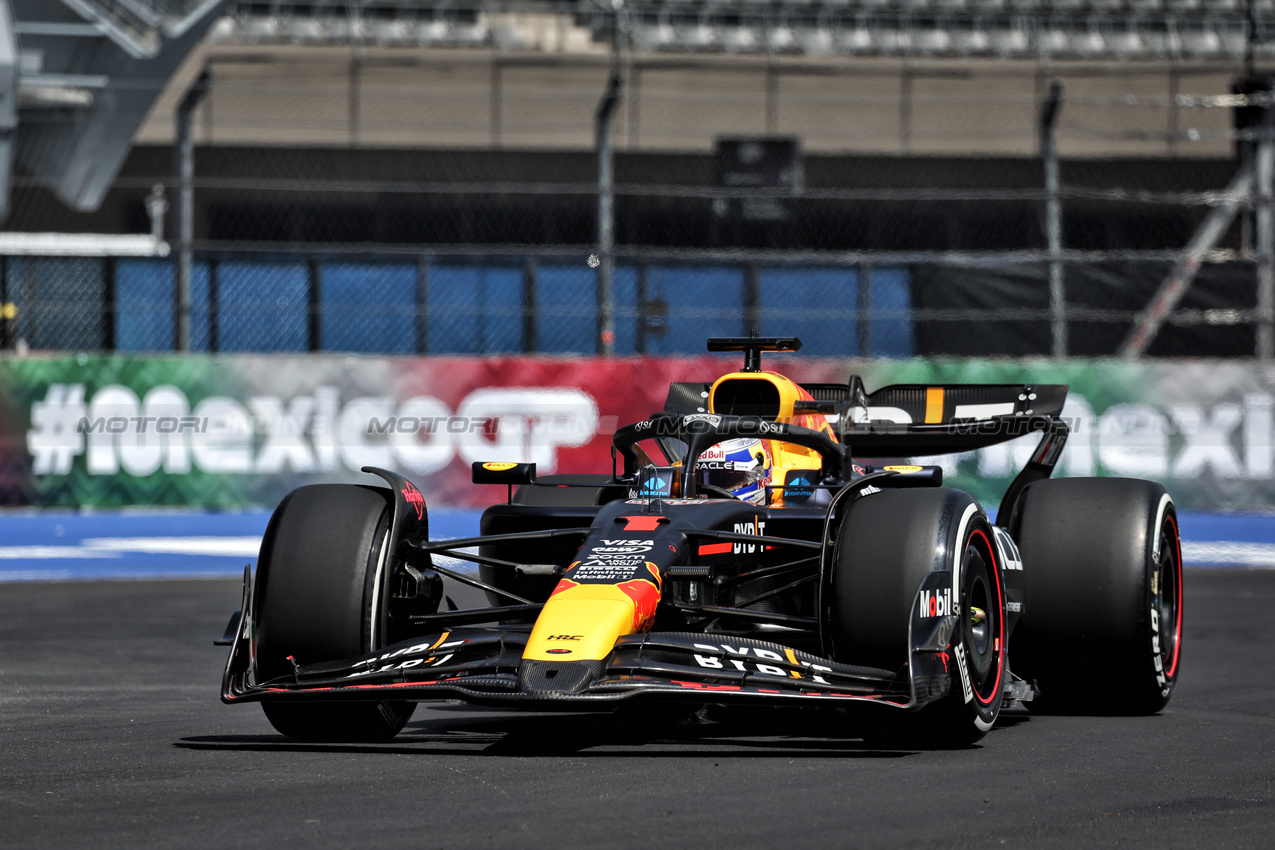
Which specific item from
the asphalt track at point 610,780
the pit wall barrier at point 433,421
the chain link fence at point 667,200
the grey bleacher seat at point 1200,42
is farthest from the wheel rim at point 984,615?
the grey bleacher seat at point 1200,42

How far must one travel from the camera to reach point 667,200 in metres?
23.9

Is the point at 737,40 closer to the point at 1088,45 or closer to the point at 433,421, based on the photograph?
the point at 1088,45

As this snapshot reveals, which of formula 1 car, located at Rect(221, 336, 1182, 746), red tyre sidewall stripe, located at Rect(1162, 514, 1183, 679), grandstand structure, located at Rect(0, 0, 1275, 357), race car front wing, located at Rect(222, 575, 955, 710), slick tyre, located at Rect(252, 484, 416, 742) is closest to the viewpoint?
race car front wing, located at Rect(222, 575, 955, 710)

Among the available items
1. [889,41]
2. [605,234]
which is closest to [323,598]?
[605,234]

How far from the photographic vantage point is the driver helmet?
7594 mm

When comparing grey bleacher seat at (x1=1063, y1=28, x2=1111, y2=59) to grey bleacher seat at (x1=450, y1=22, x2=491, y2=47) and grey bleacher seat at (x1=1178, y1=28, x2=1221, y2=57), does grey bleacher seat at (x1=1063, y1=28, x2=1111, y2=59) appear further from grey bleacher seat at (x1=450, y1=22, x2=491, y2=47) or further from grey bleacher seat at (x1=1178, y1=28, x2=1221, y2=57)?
grey bleacher seat at (x1=450, y1=22, x2=491, y2=47)

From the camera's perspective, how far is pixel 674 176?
24.6m

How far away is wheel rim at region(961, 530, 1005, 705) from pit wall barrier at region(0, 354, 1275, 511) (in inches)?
362

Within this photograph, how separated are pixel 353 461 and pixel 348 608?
31.3ft

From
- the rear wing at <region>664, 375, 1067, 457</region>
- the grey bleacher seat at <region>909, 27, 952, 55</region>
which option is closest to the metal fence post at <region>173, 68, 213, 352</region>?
the rear wing at <region>664, 375, 1067, 457</region>

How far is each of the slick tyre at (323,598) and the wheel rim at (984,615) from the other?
2044 millimetres

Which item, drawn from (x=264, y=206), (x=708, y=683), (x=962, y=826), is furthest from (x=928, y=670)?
(x=264, y=206)

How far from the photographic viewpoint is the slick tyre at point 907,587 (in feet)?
19.3

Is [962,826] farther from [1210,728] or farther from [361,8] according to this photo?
[361,8]
